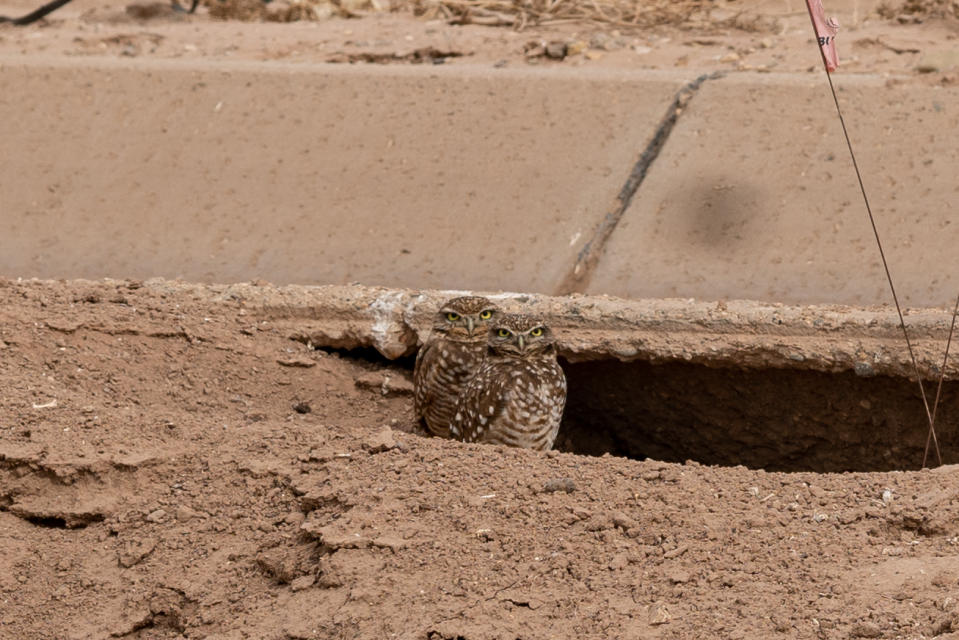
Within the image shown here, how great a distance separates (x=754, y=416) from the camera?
573 centimetres

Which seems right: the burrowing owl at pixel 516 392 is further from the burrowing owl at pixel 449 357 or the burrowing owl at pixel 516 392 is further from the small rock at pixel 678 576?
the small rock at pixel 678 576

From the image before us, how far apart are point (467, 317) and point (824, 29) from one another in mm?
1811

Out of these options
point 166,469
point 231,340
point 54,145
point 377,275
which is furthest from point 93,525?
point 54,145

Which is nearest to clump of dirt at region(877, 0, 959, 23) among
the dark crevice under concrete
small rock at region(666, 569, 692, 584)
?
the dark crevice under concrete

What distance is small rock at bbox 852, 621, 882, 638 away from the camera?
311 centimetres

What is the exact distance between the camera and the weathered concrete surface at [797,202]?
5.49 metres

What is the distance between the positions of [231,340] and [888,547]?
116 inches

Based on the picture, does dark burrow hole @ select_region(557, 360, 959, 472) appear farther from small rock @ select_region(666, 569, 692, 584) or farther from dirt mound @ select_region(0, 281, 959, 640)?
small rock @ select_region(666, 569, 692, 584)

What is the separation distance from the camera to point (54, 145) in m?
6.77

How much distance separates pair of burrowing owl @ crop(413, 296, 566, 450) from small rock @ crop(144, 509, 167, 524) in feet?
4.54

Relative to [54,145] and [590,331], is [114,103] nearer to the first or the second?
[54,145]

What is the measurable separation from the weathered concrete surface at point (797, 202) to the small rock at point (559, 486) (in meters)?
1.85

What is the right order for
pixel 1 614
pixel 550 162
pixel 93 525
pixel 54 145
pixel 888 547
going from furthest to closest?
pixel 54 145
pixel 550 162
pixel 93 525
pixel 1 614
pixel 888 547

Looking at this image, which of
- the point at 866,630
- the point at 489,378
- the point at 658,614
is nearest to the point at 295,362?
the point at 489,378
